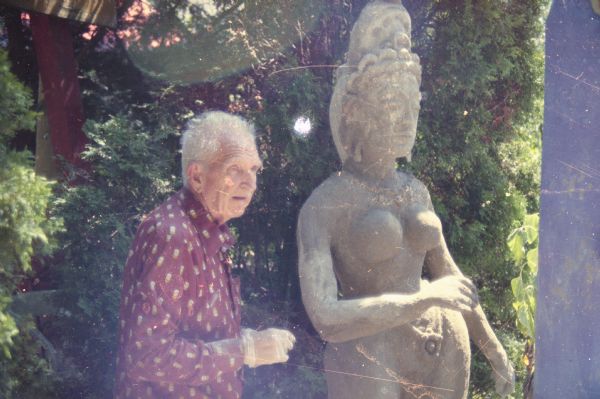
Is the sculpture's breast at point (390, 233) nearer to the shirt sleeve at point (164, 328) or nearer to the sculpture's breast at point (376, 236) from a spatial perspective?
the sculpture's breast at point (376, 236)

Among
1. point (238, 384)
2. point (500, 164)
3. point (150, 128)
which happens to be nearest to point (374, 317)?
point (238, 384)

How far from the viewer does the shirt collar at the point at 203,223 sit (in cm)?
256

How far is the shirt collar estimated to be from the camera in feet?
8.39

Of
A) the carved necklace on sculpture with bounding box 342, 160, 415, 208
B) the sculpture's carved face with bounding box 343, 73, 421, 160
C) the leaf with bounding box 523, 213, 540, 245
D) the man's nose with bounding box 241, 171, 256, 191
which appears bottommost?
the leaf with bounding box 523, 213, 540, 245

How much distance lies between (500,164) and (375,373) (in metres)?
2.52

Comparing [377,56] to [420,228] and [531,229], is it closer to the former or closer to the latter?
[420,228]

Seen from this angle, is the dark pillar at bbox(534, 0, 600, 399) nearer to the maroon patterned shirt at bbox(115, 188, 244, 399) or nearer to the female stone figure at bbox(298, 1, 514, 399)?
the female stone figure at bbox(298, 1, 514, 399)

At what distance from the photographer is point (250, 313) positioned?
4.29 m

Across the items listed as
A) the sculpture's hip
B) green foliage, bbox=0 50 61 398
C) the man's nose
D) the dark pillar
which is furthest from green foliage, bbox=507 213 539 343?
green foliage, bbox=0 50 61 398

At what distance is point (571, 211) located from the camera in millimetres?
3355

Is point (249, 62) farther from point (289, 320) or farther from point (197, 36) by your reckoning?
point (289, 320)

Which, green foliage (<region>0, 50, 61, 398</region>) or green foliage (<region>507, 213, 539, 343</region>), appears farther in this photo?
green foliage (<region>507, 213, 539, 343</region>)

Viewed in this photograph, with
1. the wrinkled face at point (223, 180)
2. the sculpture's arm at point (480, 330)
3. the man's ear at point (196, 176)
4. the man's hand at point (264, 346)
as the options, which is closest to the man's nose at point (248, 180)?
the wrinkled face at point (223, 180)

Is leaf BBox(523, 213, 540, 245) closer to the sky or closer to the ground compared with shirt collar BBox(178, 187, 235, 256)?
closer to the ground
